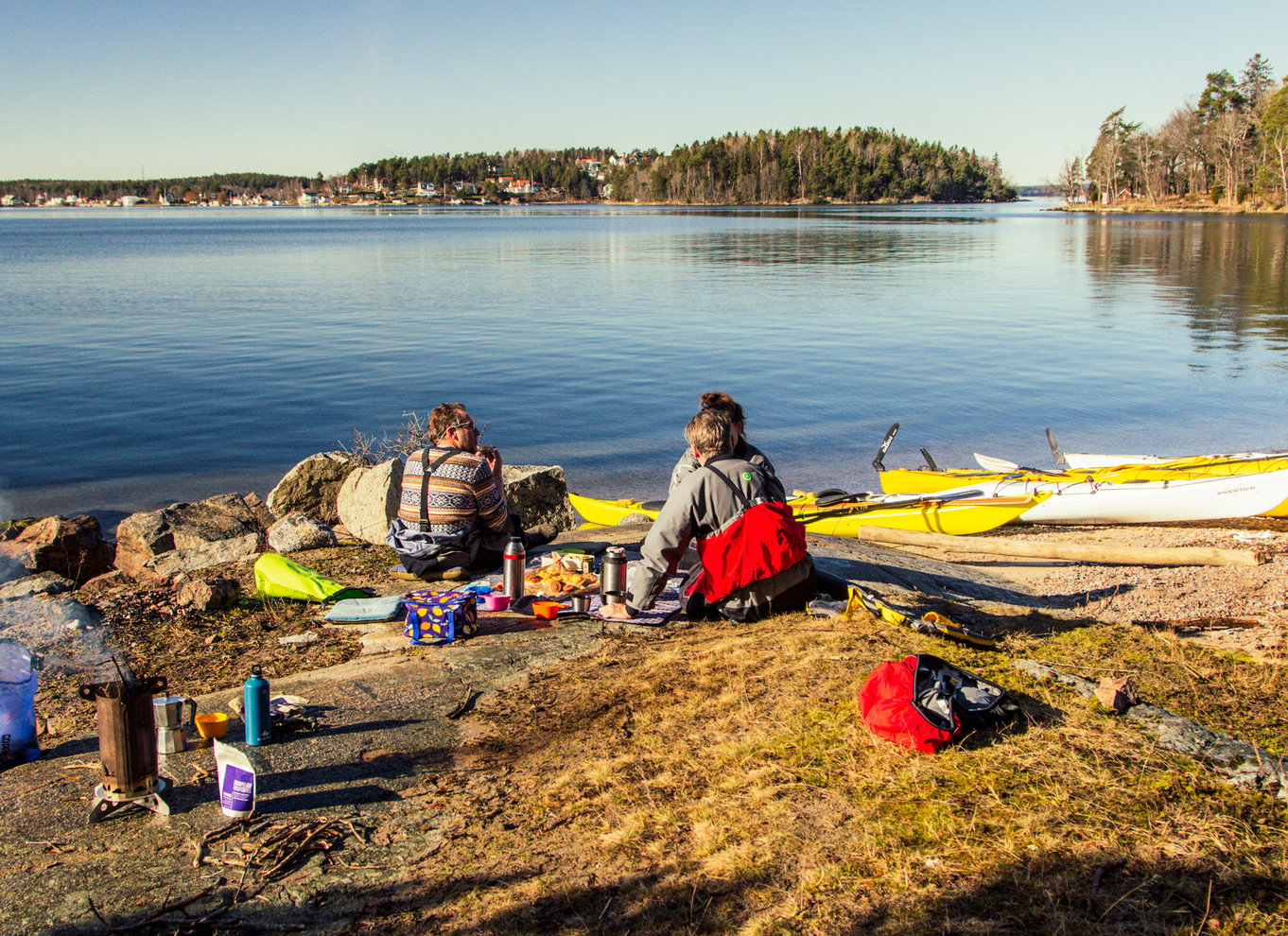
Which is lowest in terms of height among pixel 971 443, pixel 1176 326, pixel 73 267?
pixel 971 443

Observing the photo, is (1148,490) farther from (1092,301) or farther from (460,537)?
(1092,301)

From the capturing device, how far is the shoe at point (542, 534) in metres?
8.79

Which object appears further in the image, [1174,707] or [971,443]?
[971,443]

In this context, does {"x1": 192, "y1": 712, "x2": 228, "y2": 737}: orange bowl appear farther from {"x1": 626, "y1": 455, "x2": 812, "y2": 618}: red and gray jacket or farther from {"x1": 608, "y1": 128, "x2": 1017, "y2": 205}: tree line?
{"x1": 608, "y1": 128, "x2": 1017, "y2": 205}: tree line

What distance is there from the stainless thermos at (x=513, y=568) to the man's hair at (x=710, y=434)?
155 centimetres

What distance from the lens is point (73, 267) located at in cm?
4975

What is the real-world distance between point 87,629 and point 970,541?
804cm

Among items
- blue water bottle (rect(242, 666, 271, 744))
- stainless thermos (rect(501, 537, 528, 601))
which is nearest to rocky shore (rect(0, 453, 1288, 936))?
blue water bottle (rect(242, 666, 271, 744))

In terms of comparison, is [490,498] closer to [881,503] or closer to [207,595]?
[207,595]

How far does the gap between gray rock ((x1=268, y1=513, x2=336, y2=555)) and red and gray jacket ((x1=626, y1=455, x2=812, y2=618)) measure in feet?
12.7

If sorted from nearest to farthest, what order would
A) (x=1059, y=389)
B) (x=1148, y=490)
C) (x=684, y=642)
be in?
(x=684, y=642) → (x=1148, y=490) → (x=1059, y=389)

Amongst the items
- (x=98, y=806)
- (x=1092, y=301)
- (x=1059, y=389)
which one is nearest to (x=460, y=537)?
(x=98, y=806)

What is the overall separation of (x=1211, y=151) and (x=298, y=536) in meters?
129

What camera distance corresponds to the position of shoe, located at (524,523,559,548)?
8.79 metres
